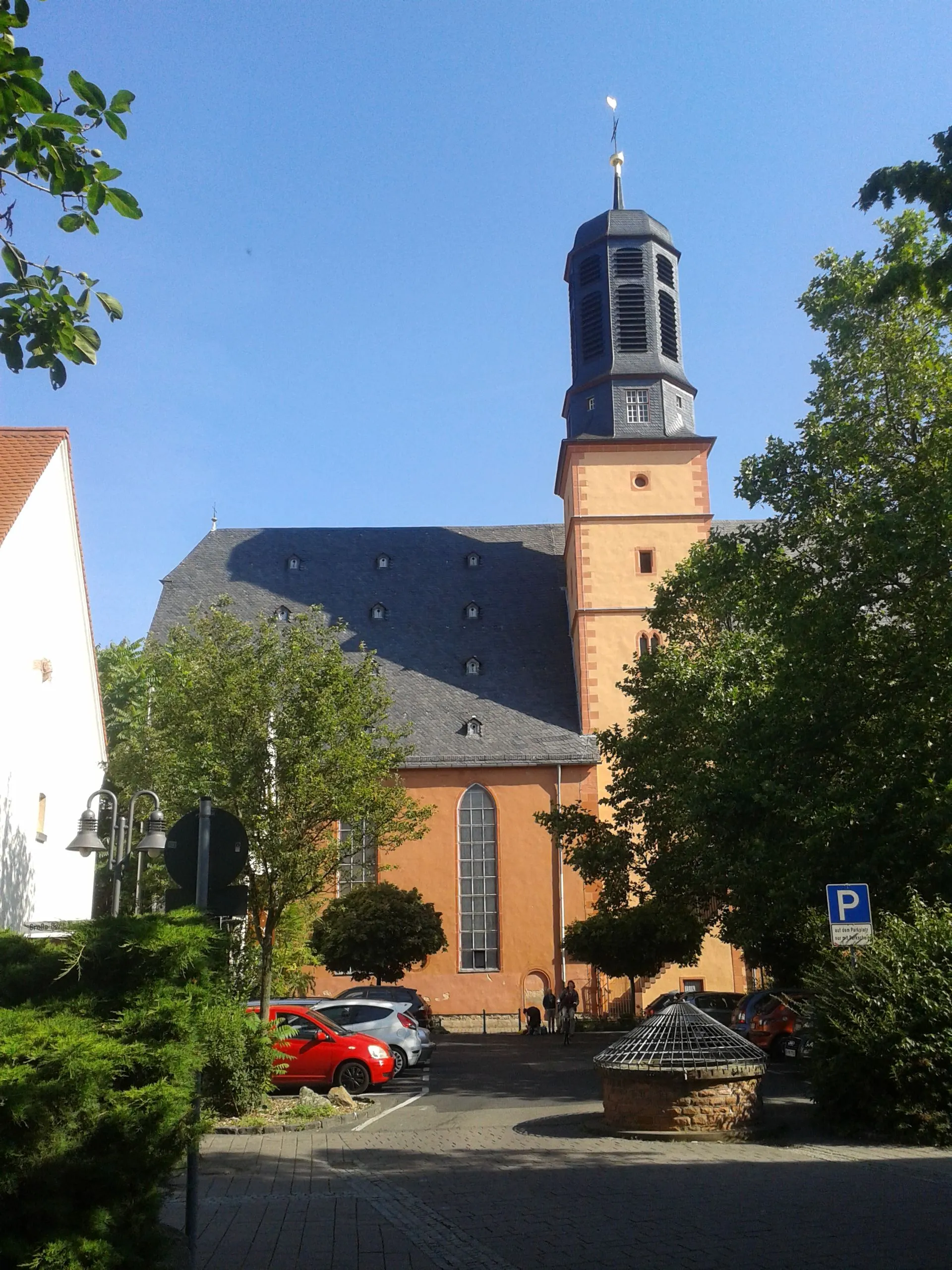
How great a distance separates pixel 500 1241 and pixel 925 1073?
5.85m

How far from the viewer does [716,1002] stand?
90.1 feet

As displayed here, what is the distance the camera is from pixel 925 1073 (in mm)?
11148

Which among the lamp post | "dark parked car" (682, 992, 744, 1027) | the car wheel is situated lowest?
the car wheel

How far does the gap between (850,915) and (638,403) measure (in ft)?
98.6

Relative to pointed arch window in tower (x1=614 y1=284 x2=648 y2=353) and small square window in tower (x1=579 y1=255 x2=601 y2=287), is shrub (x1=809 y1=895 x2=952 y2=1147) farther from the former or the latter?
small square window in tower (x1=579 y1=255 x2=601 y2=287)

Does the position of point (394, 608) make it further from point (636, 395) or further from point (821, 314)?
point (821, 314)

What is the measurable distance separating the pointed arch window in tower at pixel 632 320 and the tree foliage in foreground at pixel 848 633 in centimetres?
2003

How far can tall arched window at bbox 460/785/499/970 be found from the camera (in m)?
37.2

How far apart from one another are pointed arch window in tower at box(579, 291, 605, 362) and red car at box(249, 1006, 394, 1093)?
1122 inches

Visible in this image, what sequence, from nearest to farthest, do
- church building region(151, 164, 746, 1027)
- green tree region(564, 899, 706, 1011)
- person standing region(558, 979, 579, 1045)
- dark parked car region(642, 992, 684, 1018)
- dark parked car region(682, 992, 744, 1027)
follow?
dark parked car region(682, 992, 744, 1027) < dark parked car region(642, 992, 684, 1018) < person standing region(558, 979, 579, 1045) < green tree region(564, 899, 706, 1011) < church building region(151, 164, 746, 1027)

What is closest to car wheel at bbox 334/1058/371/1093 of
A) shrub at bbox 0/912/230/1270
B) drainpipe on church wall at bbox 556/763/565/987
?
shrub at bbox 0/912/230/1270

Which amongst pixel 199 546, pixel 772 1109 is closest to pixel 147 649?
pixel 199 546

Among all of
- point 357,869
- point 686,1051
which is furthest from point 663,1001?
point 686,1051

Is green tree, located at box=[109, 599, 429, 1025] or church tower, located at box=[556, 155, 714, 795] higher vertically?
church tower, located at box=[556, 155, 714, 795]
